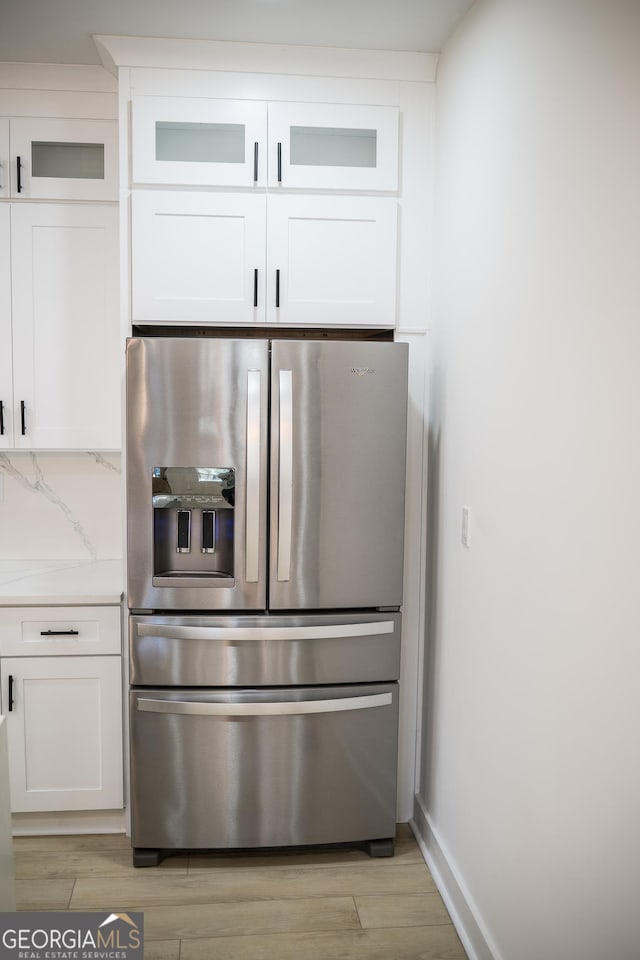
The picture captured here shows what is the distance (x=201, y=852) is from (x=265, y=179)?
90.0 inches

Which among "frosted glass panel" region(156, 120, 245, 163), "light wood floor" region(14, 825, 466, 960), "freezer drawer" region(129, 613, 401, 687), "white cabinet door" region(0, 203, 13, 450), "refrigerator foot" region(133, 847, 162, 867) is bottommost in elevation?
"light wood floor" region(14, 825, 466, 960)

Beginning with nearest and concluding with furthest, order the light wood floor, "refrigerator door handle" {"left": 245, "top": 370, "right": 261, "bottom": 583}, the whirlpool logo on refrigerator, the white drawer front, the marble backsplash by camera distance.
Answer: the whirlpool logo on refrigerator → the light wood floor → "refrigerator door handle" {"left": 245, "top": 370, "right": 261, "bottom": 583} → the white drawer front → the marble backsplash

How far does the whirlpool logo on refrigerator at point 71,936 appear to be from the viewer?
1623 mm

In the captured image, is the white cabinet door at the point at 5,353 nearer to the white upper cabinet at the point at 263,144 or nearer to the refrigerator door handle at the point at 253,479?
the white upper cabinet at the point at 263,144

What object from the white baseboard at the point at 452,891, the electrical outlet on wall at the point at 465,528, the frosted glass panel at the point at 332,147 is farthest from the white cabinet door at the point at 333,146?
the white baseboard at the point at 452,891

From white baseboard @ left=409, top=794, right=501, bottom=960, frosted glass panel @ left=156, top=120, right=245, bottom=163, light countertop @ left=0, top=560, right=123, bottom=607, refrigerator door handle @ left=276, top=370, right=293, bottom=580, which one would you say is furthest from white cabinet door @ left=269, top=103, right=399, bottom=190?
white baseboard @ left=409, top=794, right=501, bottom=960

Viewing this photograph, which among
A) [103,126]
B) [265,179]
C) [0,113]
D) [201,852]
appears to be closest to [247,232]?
[265,179]

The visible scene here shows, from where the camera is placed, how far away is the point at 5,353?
9.34ft

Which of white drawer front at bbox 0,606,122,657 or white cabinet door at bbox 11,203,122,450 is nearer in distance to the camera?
white drawer front at bbox 0,606,122,657

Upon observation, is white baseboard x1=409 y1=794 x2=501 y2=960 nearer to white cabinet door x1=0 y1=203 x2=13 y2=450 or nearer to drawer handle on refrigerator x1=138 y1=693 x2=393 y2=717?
drawer handle on refrigerator x1=138 y1=693 x2=393 y2=717

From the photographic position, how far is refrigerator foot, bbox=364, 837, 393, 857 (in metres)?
2.55

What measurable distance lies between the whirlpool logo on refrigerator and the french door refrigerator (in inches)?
15.7

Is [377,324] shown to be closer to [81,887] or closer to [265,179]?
[265,179]

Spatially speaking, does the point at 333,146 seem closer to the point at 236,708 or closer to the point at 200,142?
the point at 200,142
